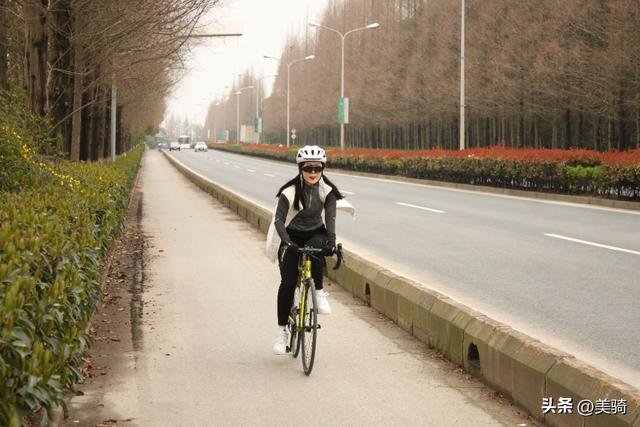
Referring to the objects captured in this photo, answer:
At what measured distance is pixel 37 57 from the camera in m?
16.0

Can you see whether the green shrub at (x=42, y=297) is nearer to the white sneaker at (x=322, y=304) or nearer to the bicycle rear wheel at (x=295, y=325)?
the bicycle rear wheel at (x=295, y=325)

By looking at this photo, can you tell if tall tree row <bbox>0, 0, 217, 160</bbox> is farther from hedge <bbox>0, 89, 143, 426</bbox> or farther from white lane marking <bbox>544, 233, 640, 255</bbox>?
white lane marking <bbox>544, 233, 640, 255</bbox>

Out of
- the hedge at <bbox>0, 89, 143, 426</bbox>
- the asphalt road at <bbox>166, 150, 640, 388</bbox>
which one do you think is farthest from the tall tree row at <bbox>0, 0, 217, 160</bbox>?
the hedge at <bbox>0, 89, 143, 426</bbox>

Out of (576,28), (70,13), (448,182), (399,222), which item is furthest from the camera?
(576,28)

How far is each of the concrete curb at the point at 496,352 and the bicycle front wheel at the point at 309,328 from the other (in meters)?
1.04

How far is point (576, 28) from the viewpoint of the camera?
4084cm

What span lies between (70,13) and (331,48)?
74.3m

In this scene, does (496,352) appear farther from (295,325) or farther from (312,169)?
(312,169)

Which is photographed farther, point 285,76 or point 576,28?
point 285,76

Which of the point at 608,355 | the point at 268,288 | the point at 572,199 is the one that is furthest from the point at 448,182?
the point at 608,355

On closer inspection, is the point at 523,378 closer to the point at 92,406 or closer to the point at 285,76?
the point at 92,406

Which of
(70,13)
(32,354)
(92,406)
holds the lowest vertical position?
(92,406)

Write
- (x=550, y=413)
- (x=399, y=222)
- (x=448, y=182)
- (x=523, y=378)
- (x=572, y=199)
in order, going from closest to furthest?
(x=550, y=413) < (x=523, y=378) < (x=399, y=222) < (x=572, y=199) < (x=448, y=182)

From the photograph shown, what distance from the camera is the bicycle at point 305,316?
604 cm
